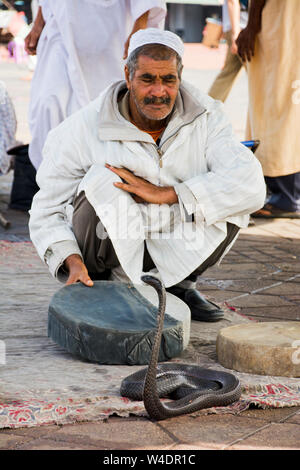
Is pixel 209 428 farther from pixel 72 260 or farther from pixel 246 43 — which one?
pixel 246 43

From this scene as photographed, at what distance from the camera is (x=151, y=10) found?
15.2 feet

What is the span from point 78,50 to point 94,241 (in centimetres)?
174

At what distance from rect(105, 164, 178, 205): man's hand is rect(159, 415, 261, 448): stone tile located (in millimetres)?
1092

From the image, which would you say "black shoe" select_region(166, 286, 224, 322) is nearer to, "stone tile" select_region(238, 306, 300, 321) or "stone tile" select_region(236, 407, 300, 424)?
"stone tile" select_region(238, 306, 300, 321)

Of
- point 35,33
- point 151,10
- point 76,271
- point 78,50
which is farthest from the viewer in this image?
point 35,33

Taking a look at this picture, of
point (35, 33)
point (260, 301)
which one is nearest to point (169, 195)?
point (260, 301)

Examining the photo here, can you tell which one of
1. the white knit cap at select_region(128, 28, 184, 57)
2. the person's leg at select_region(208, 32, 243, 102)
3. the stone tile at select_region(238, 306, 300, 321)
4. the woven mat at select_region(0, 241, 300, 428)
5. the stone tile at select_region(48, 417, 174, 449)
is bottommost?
the stone tile at select_region(238, 306, 300, 321)

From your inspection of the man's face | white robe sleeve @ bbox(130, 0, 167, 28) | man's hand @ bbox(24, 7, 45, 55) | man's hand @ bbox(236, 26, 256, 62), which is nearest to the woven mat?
the man's face

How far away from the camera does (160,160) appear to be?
11.4ft

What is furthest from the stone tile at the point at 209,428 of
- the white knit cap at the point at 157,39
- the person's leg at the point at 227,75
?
the person's leg at the point at 227,75

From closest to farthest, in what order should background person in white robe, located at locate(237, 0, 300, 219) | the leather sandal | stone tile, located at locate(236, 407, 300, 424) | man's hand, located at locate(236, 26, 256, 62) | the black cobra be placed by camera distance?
the black cobra → stone tile, located at locate(236, 407, 300, 424) → background person in white robe, located at locate(237, 0, 300, 219) → man's hand, located at locate(236, 26, 256, 62) → the leather sandal

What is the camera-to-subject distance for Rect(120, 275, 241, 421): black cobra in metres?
2.39

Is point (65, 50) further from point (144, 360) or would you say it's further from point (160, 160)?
point (144, 360)

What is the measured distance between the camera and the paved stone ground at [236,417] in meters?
2.29
